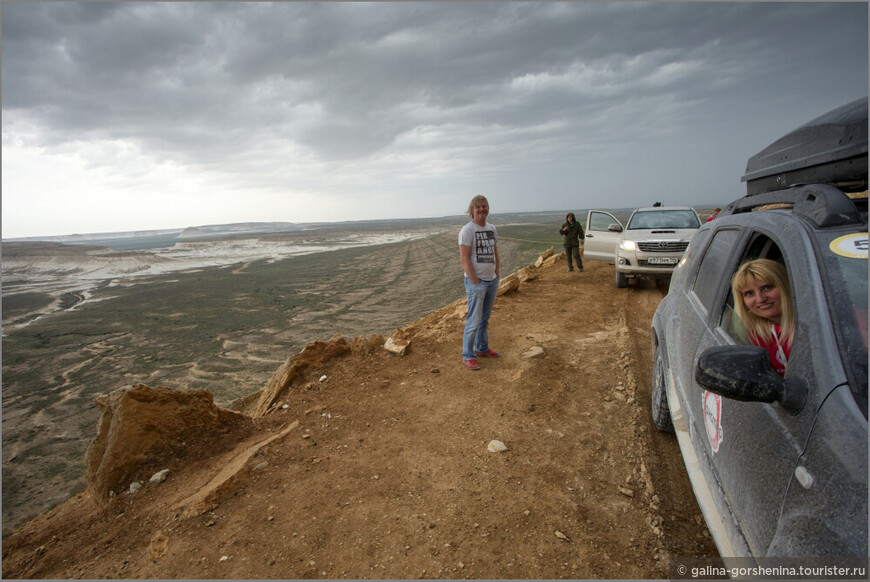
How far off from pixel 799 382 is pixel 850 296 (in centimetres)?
34

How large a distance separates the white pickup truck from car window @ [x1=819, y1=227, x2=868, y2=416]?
Result: 7.06 meters

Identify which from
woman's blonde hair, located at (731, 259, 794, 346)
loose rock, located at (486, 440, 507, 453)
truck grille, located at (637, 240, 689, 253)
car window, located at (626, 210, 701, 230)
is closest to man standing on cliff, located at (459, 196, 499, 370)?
loose rock, located at (486, 440, 507, 453)

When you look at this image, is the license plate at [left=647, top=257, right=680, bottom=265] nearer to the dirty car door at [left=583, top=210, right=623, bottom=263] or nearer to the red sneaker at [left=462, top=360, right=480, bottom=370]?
the dirty car door at [left=583, top=210, right=623, bottom=263]

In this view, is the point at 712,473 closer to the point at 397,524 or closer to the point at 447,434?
the point at 397,524

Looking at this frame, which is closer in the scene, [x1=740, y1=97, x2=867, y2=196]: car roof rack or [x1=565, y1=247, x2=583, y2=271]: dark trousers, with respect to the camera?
[x1=740, y1=97, x2=867, y2=196]: car roof rack

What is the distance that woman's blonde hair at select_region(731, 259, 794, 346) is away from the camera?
1740mm

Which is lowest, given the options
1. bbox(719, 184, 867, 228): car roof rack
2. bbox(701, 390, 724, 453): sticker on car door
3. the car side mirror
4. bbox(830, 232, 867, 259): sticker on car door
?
bbox(701, 390, 724, 453): sticker on car door

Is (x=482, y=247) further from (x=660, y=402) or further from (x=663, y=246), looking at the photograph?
(x=663, y=246)

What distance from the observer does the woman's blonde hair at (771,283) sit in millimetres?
1740

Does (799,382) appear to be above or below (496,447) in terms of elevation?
above

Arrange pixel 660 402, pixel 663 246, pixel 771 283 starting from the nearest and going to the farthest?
pixel 771 283 → pixel 660 402 → pixel 663 246

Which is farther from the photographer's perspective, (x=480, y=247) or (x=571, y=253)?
(x=571, y=253)

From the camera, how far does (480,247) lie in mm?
4668

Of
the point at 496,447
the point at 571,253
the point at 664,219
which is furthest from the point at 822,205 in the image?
the point at 571,253
